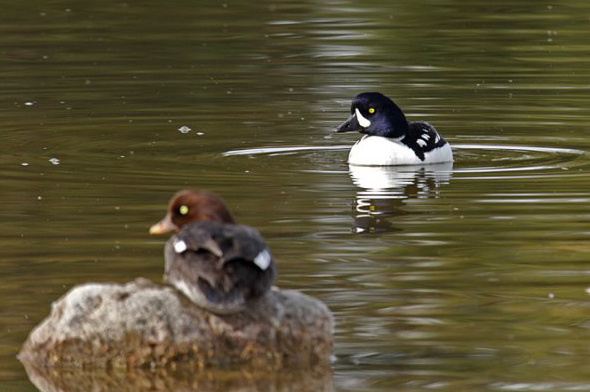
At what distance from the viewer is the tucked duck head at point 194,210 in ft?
27.5

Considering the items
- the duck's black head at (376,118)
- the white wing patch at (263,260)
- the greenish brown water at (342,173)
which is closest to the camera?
the white wing patch at (263,260)

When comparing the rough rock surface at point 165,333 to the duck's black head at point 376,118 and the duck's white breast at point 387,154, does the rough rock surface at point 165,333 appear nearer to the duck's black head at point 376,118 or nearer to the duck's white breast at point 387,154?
the duck's white breast at point 387,154

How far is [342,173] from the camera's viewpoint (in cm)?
1438

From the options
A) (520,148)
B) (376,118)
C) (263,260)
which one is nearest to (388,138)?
(376,118)

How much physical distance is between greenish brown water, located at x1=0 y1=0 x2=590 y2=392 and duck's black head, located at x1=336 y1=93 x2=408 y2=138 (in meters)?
0.32

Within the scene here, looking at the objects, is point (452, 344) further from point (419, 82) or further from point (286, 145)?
point (419, 82)

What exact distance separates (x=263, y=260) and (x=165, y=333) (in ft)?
1.98

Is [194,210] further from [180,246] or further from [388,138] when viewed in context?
[388,138]

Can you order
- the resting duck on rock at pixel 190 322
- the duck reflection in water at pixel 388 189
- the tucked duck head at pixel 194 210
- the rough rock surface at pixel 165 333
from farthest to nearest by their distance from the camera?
the duck reflection in water at pixel 388 189, the tucked duck head at pixel 194 210, the rough rock surface at pixel 165 333, the resting duck on rock at pixel 190 322

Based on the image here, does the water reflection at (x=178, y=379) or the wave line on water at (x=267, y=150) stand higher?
the water reflection at (x=178, y=379)

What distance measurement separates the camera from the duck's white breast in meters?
14.7

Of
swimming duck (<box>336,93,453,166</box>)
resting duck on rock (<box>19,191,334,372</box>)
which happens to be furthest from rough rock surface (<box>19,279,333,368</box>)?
swimming duck (<box>336,93,453,166</box>)

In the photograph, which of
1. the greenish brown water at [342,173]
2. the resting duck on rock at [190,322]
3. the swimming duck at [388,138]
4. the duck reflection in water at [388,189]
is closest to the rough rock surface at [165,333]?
the resting duck on rock at [190,322]

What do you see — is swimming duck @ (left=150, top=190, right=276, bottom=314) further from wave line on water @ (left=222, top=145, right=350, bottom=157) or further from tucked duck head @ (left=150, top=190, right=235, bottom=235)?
wave line on water @ (left=222, top=145, right=350, bottom=157)
